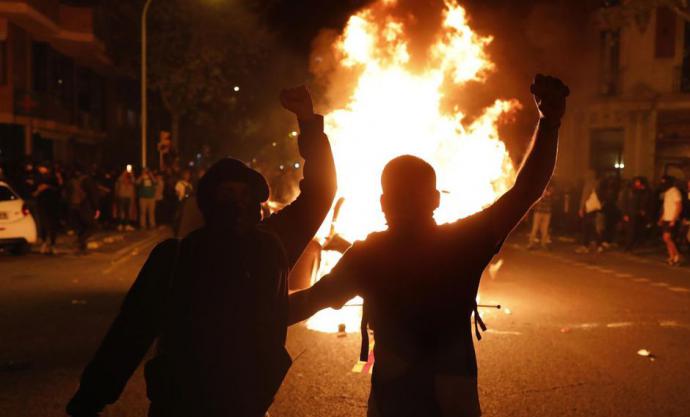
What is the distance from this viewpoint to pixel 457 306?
8.36 feet

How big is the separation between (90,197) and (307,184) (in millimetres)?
14127

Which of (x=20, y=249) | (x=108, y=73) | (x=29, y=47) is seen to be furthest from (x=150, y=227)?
(x=108, y=73)

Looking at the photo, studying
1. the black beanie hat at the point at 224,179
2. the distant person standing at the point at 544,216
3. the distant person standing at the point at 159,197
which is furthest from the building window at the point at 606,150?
the black beanie hat at the point at 224,179

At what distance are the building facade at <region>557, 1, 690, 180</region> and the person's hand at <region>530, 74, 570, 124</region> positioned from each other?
86.7 feet

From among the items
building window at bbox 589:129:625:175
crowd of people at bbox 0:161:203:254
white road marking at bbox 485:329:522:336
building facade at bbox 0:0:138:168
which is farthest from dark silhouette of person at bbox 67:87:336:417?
building window at bbox 589:129:625:175

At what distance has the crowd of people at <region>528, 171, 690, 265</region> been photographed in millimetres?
16203

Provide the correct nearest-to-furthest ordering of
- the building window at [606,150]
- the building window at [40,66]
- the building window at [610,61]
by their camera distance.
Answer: the building window at [40,66]
the building window at [610,61]
the building window at [606,150]

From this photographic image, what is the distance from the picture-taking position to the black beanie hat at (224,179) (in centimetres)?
243

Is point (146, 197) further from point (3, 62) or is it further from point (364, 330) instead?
point (364, 330)

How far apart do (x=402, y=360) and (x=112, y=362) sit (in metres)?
0.93

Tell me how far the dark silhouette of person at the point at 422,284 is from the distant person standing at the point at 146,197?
2024cm

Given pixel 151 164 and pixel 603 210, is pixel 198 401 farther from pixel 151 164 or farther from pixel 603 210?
pixel 151 164

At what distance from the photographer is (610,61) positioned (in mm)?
31469

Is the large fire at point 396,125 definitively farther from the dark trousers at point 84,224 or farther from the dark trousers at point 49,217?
the dark trousers at point 49,217
